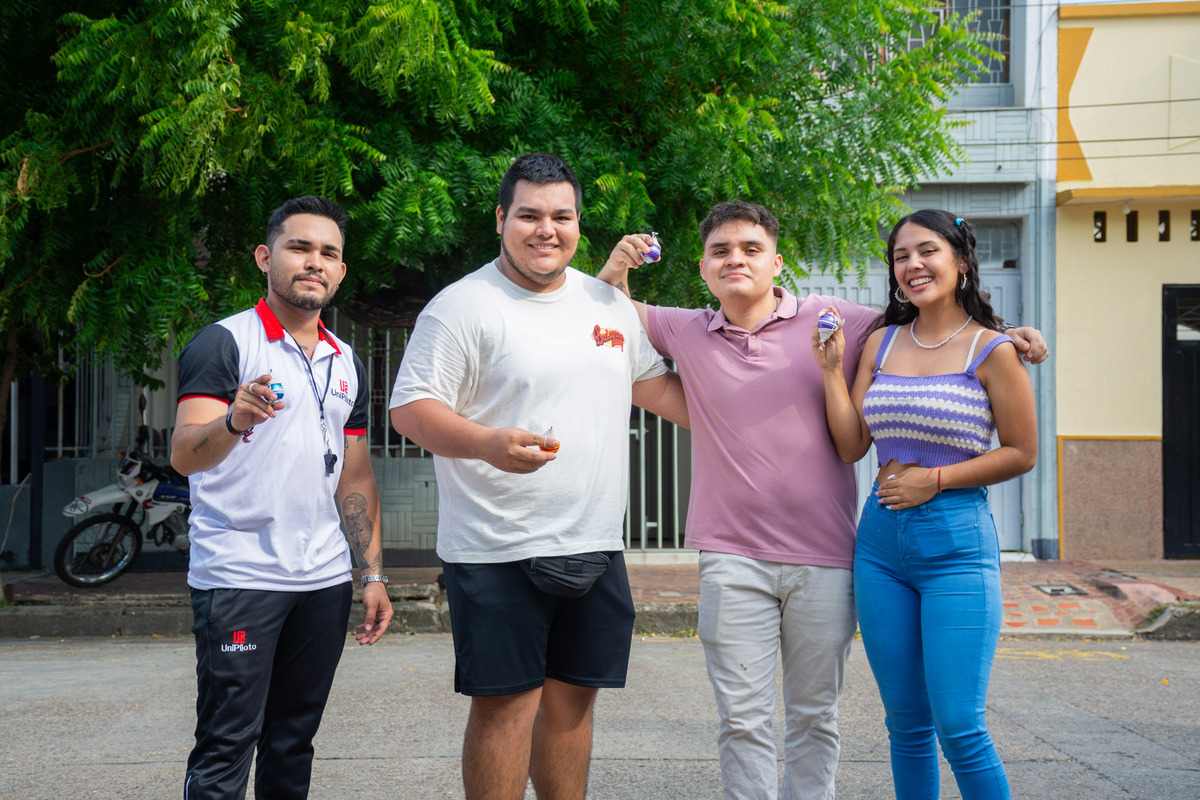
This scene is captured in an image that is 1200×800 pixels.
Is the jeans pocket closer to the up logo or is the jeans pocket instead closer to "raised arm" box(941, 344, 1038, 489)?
"raised arm" box(941, 344, 1038, 489)

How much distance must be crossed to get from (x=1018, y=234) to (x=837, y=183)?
5162 millimetres

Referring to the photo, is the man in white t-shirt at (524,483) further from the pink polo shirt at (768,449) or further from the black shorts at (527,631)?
the pink polo shirt at (768,449)

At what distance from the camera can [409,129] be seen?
8430 millimetres

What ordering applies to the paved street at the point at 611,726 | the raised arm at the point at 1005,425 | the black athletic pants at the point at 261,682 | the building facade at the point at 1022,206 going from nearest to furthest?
1. the black athletic pants at the point at 261,682
2. the raised arm at the point at 1005,425
3. the paved street at the point at 611,726
4. the building facade at the point at 1022,206

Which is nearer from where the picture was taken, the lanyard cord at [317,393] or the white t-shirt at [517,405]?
the white t-shirt at [517,405]

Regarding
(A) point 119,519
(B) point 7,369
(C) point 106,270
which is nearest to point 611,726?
(C) point 106,270

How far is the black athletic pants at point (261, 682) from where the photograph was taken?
3.43 m

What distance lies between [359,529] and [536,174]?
1.22m

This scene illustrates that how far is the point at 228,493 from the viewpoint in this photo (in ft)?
11.6

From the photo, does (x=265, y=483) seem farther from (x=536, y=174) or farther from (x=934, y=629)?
(x=934, y=629)

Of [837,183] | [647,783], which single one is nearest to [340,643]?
[647,783]

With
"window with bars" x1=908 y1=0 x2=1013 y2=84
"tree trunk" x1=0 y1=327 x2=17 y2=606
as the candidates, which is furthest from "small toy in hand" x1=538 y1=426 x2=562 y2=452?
"window with bars" x1=908 y1=0 x2=1013 y2=84

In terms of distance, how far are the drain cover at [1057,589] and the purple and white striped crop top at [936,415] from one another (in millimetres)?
7752

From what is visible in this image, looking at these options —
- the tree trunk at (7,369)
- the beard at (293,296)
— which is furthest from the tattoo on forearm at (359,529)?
the tree trunk at (7,369)
